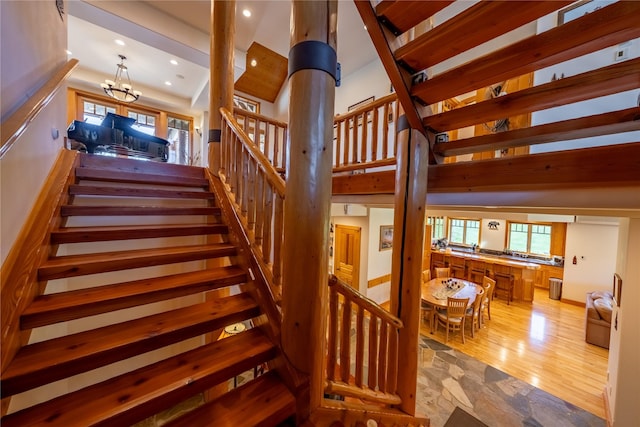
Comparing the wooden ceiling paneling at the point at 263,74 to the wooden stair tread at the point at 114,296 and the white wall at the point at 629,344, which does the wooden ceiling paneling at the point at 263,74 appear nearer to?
the wooden stair tread at the point at 114,296

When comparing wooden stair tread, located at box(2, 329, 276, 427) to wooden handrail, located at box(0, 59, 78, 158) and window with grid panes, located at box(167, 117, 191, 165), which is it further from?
window with grid panes, located at box(167, 117, 191, 165)

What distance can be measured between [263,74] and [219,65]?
4078 mm

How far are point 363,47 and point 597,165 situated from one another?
16.0ft

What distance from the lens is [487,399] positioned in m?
3.10

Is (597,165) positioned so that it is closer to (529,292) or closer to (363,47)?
(363,47)

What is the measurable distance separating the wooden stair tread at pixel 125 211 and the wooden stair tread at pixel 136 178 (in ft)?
1.38

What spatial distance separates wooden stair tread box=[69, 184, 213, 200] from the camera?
5.90 feet

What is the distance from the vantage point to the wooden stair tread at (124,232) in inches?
58.1

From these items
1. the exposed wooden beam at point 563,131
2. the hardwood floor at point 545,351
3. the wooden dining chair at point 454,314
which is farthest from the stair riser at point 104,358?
the hardwood floor at point 545,351

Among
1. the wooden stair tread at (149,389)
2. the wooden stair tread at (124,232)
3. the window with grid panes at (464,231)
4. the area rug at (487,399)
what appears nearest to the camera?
the wooden stair tread at (149,389)

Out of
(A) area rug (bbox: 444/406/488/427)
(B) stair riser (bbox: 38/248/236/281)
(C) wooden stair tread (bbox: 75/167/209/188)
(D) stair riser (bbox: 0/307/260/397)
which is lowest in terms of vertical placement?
(A) area rug (bbox: 444/406/488/427)

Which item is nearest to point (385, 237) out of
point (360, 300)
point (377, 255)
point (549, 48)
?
point (377, 255)

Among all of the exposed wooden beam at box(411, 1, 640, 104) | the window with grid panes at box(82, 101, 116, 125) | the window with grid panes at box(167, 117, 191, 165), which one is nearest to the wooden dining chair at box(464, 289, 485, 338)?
the exposed wooden beam at box(411, 1, 640, 104)

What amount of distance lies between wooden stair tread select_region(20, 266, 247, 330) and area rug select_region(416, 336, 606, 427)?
3039 millimetres
